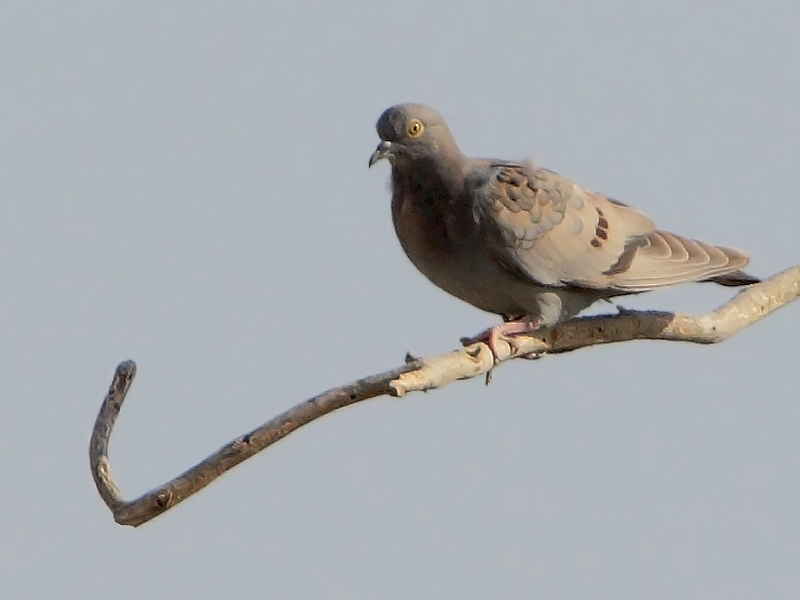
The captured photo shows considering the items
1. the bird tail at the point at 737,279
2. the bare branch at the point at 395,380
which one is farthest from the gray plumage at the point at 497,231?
the bird tail at the point at 737,279

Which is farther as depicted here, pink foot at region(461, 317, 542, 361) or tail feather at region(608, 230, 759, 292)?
tail feather at region(608, 230, 759, 292)

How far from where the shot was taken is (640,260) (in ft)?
24.2

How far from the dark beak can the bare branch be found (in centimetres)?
117

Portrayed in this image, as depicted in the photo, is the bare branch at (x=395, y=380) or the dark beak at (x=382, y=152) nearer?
the bare branch at (x=395, y=380)

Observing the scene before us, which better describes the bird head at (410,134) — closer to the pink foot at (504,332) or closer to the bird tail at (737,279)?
the pink foot at (504,332)

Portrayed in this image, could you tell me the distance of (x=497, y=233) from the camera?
269 inches

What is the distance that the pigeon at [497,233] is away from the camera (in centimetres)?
687

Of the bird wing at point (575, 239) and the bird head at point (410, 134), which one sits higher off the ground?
the bird head at point (410, 134)

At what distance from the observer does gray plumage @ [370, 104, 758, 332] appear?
687 centimetres

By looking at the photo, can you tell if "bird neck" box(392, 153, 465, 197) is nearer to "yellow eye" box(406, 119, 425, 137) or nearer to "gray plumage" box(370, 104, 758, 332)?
"gray plumage" box(370, 104, 758, 332)

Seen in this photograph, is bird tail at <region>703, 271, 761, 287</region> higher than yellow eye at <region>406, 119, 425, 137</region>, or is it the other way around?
yellow eye at <region>406, 119, 425, 137</region>

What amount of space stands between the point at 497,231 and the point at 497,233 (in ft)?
0.03

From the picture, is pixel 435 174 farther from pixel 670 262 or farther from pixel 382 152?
pixel 670 262

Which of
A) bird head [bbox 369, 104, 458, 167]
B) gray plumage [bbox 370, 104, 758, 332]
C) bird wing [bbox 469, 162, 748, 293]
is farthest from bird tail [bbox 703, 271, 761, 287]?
bird head [bbox 369, 104, 458, 167]
